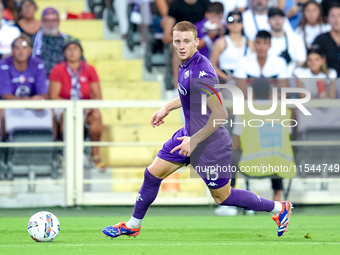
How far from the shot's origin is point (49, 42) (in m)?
12.8

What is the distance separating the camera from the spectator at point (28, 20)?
42.6 ft

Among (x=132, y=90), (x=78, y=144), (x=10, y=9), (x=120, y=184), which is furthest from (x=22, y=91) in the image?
(x=10, y=9)

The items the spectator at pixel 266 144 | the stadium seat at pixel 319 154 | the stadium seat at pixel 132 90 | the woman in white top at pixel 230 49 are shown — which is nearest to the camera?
the spectator at pixel 266 144

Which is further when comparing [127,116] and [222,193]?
[127,116]

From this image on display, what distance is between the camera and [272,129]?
1127 cm

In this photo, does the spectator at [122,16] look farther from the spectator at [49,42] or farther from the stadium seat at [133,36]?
the spectator at [49,42]

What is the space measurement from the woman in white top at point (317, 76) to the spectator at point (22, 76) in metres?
3.68

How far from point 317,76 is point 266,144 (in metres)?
1.49

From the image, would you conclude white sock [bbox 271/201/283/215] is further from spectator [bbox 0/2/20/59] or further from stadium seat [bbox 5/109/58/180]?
spectator [bbox 0/2/20/59]

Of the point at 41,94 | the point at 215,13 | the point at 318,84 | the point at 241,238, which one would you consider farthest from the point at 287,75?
the point at 241,238

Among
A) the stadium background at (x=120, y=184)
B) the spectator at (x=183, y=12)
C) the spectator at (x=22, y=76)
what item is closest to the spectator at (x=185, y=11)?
the spectator at (x=183, y=12)

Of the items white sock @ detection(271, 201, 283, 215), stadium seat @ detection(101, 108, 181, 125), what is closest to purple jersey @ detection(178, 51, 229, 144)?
white sock @ detection(271, 201, 283, 215)

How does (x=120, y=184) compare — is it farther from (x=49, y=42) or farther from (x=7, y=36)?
(x=7, y=36)

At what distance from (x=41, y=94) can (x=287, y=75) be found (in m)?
3.57
